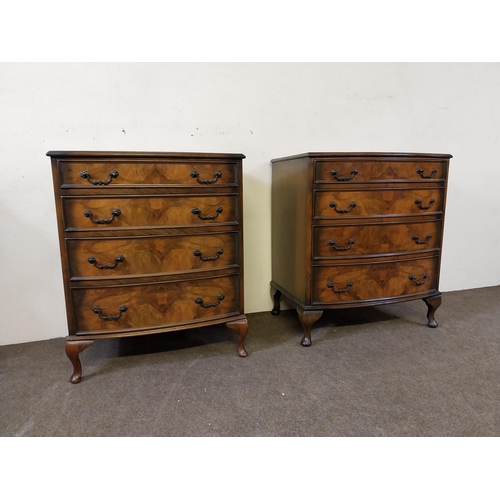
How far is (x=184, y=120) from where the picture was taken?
183cm

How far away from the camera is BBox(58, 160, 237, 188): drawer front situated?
50.2 inches

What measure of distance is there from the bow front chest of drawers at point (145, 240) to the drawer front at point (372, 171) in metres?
0.40

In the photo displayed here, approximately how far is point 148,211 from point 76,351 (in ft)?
2.11

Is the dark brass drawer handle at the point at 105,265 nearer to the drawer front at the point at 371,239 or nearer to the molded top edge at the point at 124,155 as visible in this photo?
the molded top edge at the point at 124,155

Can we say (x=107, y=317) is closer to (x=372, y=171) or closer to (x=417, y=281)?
(x=372, y=171)

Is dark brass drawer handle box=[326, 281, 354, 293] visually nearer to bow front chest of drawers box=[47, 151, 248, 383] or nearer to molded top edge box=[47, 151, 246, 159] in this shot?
bow front chest of drawers box=[47, 151, 248, 383]

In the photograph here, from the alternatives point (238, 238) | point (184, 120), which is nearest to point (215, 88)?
point (184, 120)

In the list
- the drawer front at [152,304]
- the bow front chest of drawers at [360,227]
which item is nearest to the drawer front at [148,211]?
the drawer front at [152,304]

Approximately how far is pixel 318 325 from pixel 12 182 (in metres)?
1.74

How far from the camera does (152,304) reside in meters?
1.45

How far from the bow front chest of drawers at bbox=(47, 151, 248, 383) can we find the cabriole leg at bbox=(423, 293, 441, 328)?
1.10m

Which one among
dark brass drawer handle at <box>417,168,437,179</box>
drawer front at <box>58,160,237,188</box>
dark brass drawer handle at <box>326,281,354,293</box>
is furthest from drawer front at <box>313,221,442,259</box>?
drawer front at <box>58,160,237,188</box>

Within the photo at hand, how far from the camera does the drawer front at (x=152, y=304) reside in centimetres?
138

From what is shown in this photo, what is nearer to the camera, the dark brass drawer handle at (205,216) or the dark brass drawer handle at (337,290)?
the dark brass drawer handle at (205,216)
